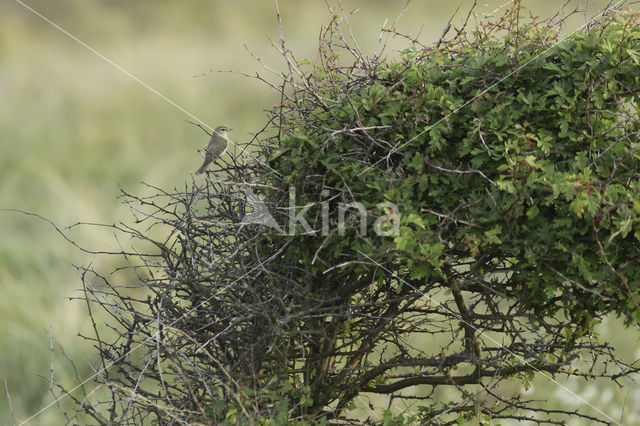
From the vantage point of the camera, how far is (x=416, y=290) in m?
2.76

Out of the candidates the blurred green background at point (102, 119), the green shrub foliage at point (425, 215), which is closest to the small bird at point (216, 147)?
the green shrub foliage at point (425, 215)

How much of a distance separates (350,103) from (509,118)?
568 mm

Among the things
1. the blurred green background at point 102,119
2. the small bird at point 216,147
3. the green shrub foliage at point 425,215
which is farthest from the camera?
the blurred green background at point 102,119

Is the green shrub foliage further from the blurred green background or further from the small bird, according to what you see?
the blurred green background

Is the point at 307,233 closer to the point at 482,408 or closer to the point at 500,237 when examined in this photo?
the point at 500,237

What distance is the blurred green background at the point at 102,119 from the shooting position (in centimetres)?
618

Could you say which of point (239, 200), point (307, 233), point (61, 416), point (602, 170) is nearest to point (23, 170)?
point (61, 416)

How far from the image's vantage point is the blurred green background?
618cm

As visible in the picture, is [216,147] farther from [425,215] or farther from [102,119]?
[102,119]

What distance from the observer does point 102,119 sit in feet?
35.4

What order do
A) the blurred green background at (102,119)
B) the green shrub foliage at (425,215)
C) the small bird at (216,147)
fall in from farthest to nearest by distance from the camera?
the blurred green background at (102,119)
the small bird at (216,147)
the green shrub foliage at (425,215)

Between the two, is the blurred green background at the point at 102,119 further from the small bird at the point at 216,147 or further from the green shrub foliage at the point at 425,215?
the small bird at the point at 216,147

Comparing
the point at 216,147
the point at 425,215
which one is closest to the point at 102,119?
the point at 216,147

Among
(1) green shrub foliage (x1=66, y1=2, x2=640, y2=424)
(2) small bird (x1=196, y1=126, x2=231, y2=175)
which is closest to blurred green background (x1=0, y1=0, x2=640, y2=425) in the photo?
(1) green shrub foliage (x1=66, y1=2, x2=640, y2=424)
